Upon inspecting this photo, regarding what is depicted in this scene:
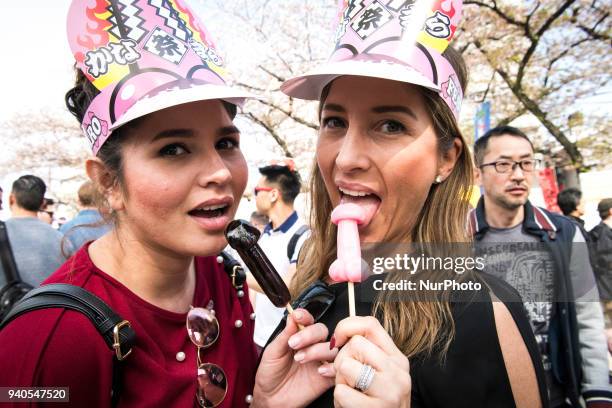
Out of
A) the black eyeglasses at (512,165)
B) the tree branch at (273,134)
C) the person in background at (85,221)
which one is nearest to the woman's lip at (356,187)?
the black eyeglasses at (512,165)

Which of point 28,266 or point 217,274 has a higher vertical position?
point 28,266

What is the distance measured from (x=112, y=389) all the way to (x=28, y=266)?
3333 mm

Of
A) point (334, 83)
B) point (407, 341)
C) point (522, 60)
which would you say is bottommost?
point (407, 341)

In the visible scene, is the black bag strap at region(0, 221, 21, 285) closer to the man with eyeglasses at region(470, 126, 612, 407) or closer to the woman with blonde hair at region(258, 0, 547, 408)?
the woman with blonde hair at region(258, 0, 547, 408)

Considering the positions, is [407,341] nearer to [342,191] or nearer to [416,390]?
[416,390]

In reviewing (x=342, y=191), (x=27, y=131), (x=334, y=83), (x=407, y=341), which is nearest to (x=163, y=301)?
(x=342, y=191)

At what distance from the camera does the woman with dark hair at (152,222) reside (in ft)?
5.31

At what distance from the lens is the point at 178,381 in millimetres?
1812

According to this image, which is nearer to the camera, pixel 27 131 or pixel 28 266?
pixel 28 266

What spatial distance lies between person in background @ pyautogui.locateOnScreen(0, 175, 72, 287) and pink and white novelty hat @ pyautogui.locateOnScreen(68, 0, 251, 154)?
2.75m

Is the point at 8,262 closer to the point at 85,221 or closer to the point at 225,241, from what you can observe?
the point at 85,221

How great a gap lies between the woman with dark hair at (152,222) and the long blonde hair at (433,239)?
0.31 m

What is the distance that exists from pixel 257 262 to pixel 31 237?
3905 mm

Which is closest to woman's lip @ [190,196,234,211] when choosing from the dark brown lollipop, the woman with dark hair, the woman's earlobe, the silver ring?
the woman with dark hair
